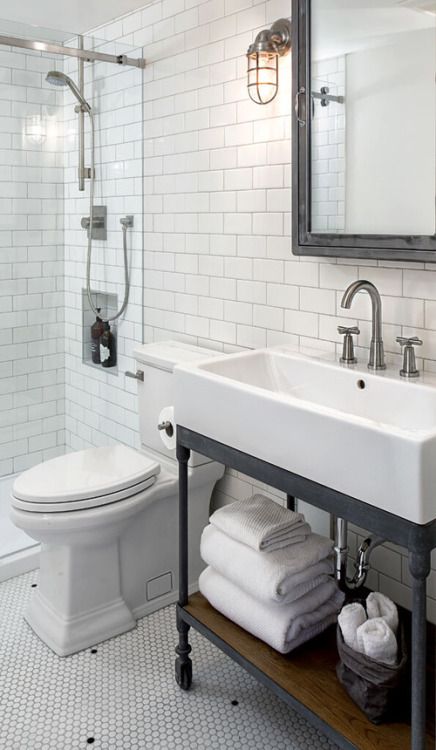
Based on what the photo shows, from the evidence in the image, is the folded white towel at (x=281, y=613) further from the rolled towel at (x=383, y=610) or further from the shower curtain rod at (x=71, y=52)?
the shower curtain rod at (x=71, y=52)

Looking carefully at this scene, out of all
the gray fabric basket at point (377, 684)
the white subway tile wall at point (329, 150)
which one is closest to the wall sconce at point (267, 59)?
the white subway tile wall at point (329, 150)

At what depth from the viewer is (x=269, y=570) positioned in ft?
5.67

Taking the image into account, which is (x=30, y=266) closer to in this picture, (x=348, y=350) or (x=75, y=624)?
(x=75, y=624)

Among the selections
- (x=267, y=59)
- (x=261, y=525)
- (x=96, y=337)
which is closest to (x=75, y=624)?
(x=261, y=525)

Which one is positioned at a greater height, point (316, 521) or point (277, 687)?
point (316, 521)

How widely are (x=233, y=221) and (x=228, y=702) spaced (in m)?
1.66

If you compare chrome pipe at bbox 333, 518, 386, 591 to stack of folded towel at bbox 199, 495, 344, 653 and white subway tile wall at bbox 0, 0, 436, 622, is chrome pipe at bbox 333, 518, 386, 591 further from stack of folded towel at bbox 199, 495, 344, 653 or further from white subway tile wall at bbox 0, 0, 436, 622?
A: white subway tile wall at bbox 0, 0, 436, 622

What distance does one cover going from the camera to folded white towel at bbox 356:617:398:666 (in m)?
1.53

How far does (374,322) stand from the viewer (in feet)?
6.00

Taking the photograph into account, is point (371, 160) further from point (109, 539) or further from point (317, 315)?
point (109, 539)

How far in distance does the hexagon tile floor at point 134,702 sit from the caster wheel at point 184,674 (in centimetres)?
2

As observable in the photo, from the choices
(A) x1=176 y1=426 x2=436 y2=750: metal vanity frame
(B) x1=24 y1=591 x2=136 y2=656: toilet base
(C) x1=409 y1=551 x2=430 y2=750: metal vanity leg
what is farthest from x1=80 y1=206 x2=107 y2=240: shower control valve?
(C) x1=409 y1=551 x2=430 y2=750: metal vanity leg

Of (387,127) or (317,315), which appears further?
(317,315)

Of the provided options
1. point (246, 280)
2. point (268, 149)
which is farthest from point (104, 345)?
point (268, 149)
